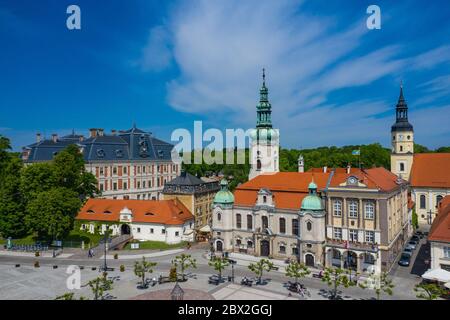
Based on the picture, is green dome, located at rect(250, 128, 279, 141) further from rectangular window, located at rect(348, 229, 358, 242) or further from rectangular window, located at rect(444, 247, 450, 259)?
rectangular window, located at rect(444, 247, 450, 259)

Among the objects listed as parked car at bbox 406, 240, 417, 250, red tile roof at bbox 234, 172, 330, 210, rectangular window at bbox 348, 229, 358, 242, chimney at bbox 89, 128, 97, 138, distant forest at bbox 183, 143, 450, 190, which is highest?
chimney at bbox 89, 128, 97, 138

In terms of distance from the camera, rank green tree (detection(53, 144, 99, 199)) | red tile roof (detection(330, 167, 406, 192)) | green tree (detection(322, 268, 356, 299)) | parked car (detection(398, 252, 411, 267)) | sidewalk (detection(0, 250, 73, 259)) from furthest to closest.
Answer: green tree (detection(53, 144, 99, 199))
sidewalk (detection(0, 250, 73, 259))
parked car (detection(398, 252, 411, 267))
red tile roof (detection(330, 167, 406, 192))
green tree (detection(322, 268, 356, 299))

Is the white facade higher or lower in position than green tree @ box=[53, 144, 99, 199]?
lower

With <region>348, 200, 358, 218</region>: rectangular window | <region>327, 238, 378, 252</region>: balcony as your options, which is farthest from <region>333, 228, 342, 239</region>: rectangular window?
<region>348, 200, 358, 218</region>: rectangular window

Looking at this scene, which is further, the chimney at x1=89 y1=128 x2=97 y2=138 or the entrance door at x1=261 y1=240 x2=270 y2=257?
the chimney at x1=89 y1=128 x2=97 y2=138

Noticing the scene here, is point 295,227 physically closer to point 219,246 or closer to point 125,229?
point 219,246

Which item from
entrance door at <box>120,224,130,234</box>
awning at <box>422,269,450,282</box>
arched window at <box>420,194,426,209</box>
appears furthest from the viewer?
arched window at <box>420,194,426,209</box>

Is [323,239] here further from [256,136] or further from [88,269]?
[88,269]
